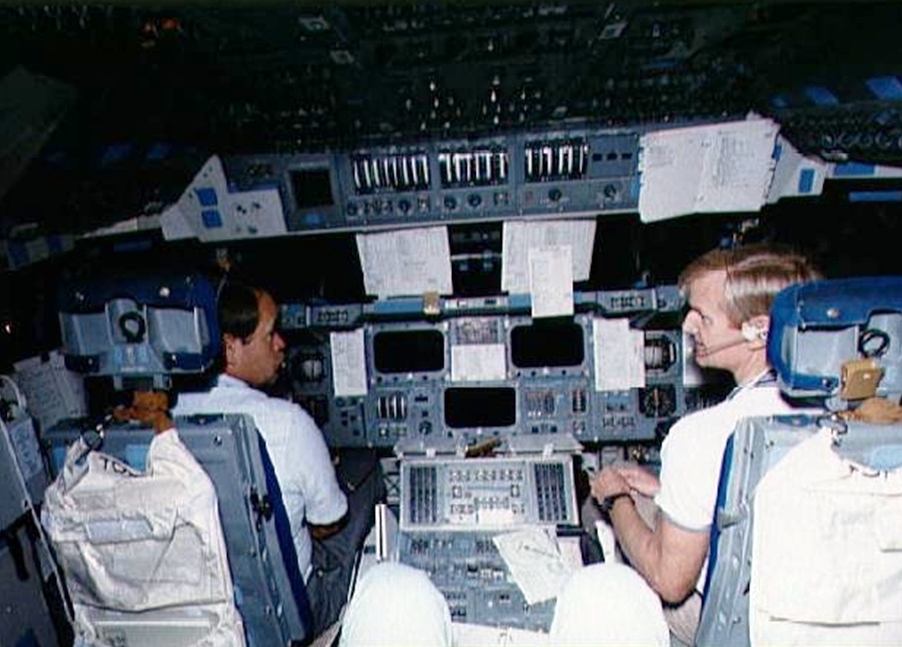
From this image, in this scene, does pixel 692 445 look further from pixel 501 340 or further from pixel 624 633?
pixel 501 340

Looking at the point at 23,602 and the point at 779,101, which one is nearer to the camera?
the point at 23,602

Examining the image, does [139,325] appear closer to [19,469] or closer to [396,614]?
[19,469]

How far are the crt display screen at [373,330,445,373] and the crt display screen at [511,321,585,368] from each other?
0.33 meters

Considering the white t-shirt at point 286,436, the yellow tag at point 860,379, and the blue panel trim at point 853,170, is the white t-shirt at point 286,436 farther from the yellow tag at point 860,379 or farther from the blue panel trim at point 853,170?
the blue panel trim at point 853,170

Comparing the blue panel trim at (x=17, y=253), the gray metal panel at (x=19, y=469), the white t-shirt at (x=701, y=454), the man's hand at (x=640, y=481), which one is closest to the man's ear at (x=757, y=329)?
the white t-shirt at (x=701, y=454)

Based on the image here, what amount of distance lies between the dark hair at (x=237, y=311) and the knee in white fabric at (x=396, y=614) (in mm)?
1047

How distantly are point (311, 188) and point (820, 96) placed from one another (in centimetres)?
180

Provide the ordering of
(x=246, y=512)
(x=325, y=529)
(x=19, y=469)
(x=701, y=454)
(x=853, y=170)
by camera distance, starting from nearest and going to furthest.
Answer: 1. (x=701, y=454)
2. (x=246, y=512)
3. (x=19, y=469)
4. (x=325, y=529)
5. (x=853, y=170)

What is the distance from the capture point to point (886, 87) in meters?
1.91

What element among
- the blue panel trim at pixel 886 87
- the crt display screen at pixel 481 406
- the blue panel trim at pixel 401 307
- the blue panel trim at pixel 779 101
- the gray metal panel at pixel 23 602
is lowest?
the gray metal panel at pixel 23 602

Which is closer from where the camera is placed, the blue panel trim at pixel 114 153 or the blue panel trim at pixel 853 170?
the blue panel trim at pixel 114 153

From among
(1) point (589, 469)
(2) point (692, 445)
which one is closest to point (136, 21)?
(2) point (692, 445)

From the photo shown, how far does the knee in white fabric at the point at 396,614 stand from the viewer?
4.62 feet

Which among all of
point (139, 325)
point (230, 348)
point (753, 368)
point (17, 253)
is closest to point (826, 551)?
point (753, 368)
